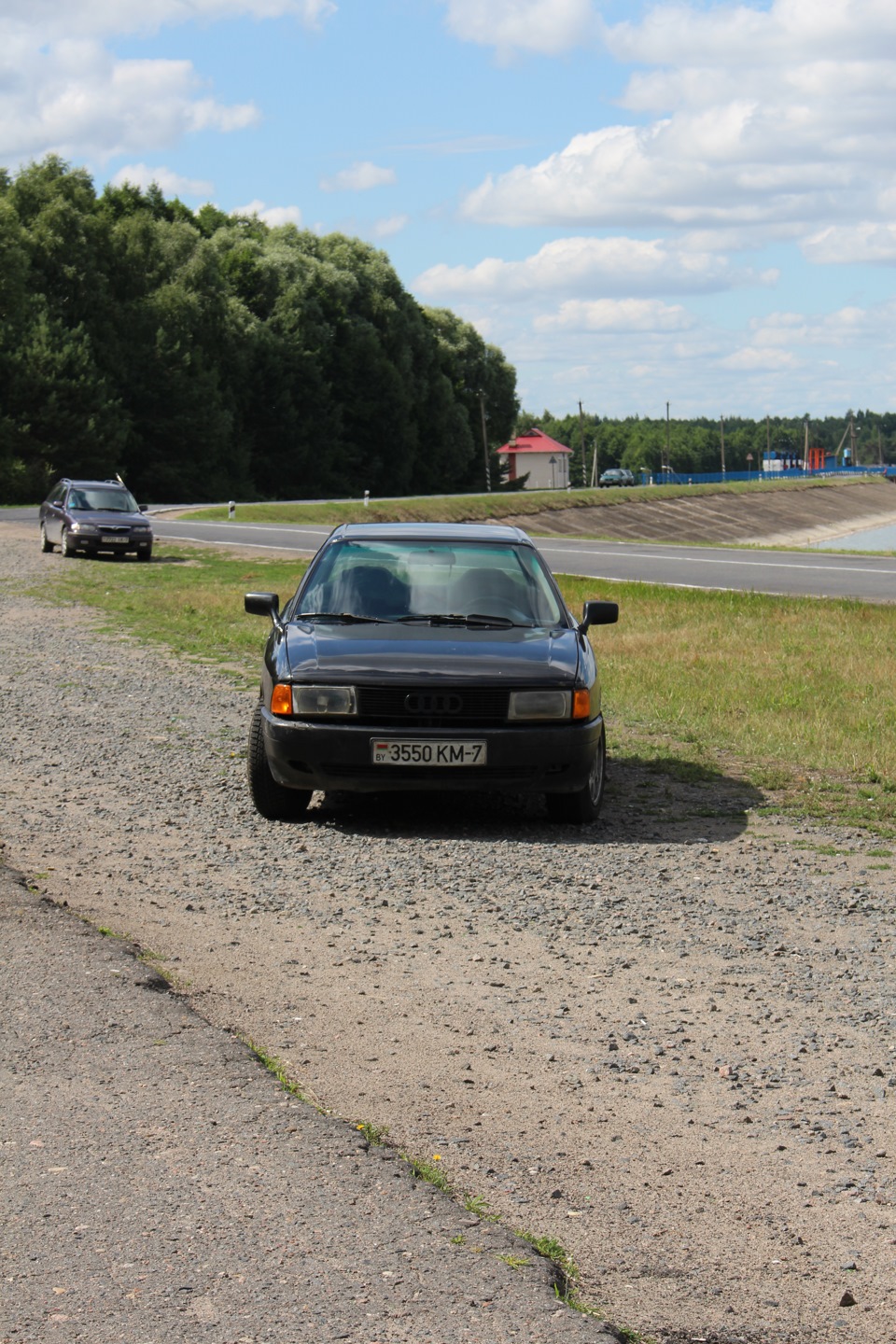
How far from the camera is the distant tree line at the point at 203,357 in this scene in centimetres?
6969

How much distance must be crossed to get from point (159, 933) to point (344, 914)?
2.66 feet

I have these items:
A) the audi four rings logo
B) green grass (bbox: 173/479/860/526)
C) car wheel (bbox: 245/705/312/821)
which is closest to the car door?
green grass (bbox: 173/479/860/526)

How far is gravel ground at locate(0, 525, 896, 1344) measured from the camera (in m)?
3.67

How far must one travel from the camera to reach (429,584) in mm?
9266

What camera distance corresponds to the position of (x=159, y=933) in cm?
625

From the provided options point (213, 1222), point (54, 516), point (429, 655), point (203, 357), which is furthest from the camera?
point (203, 357)

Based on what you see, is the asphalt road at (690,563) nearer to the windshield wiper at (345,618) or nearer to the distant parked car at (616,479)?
the windshield wiper at (345,618)

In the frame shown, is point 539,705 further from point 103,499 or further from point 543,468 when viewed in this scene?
point 543,468

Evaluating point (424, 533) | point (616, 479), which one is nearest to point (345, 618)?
point (424, 533)

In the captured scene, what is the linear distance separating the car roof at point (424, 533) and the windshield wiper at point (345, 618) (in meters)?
0.81

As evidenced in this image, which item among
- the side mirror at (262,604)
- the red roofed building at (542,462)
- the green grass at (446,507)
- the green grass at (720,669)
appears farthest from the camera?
the red roofed building at (542,462)

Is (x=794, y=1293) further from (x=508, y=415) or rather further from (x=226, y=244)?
(x=508, y=415)

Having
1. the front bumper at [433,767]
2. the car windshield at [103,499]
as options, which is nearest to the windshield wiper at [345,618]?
the front bumper at [433,767]

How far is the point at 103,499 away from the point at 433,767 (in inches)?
1038
